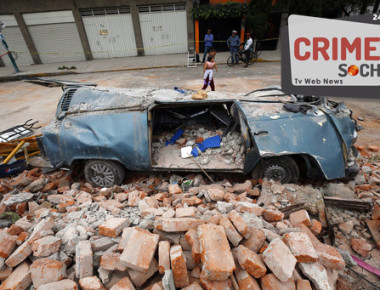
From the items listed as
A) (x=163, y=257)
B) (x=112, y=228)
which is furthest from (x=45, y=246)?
(x=163, y=257)

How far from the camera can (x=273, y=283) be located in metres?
1.78

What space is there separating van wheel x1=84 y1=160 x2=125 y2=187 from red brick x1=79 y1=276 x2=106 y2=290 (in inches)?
80.3

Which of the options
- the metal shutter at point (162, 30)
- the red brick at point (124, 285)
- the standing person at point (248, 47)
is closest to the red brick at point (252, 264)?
the red brick at point (124, 285)

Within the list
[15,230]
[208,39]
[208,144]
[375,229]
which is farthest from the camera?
[208,39]

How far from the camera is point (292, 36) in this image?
11.8 ft

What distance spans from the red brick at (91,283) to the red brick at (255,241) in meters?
1.35

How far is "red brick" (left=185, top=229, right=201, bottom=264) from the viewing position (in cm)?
189

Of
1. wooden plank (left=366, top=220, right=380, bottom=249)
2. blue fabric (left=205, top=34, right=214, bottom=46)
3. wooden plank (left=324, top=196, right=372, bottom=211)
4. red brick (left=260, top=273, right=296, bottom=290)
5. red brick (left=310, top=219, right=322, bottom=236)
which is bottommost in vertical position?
wooden plank (left=366, top=220, right=380, bottom=249)

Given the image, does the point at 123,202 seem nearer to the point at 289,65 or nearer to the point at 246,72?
the point at 289,65

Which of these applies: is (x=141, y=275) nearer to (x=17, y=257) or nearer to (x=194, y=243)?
(x=194, y=243)

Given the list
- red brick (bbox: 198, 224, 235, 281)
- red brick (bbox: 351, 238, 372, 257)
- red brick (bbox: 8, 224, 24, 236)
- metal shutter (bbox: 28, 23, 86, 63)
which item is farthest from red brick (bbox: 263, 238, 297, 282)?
metal shutter (bbox: 28, 23, 86, 63)

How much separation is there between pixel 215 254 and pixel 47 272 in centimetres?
148

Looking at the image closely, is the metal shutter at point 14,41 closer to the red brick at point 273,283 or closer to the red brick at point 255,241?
the red brick at point 255,241

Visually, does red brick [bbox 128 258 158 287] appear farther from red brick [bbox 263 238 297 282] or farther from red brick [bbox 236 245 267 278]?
red brick [bbox 263 238 297 282]
